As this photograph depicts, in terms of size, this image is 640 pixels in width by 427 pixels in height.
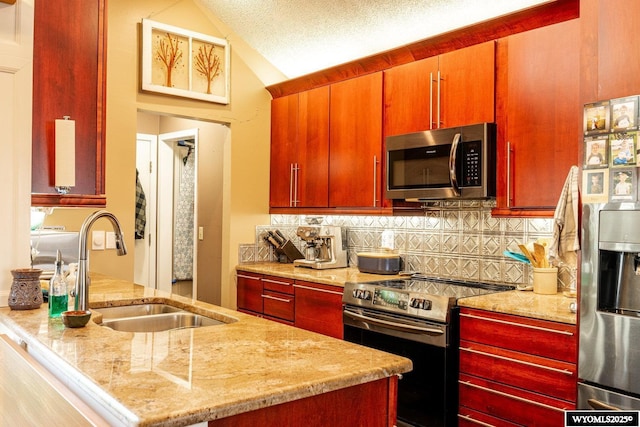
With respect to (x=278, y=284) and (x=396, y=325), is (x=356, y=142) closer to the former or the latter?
(x=278, y=284)

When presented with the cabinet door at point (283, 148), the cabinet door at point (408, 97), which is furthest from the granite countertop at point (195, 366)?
the cabinet door at point (283, 148)

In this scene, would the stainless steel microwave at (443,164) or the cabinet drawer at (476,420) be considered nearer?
the cabinet drawer at (476,420)

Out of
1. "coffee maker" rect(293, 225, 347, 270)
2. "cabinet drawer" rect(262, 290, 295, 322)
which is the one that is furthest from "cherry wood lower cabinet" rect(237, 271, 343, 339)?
"coffee maker" rect(293, 225, 347, 270)

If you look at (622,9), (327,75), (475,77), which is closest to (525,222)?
(475,77)

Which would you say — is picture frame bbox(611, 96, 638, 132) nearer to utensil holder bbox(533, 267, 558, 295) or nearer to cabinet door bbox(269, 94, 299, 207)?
utensil holder bbox(533, 267, 558, 295)

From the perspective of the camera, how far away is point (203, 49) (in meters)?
4.34

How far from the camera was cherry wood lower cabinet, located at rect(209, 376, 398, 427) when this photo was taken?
1257 millimetres

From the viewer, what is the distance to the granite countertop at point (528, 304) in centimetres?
236

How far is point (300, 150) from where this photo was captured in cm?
448

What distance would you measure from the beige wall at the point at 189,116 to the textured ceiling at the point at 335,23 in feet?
0.60

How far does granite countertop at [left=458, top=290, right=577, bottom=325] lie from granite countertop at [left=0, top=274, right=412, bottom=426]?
109 cm

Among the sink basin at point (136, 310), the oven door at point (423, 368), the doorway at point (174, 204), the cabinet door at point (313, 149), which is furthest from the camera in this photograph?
the doorway at point (174, 204)

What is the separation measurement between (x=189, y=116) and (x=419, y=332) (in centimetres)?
253

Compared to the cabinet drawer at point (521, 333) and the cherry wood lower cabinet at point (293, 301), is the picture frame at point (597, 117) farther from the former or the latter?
the cherry wood lower cabinet at point (293, 301)
